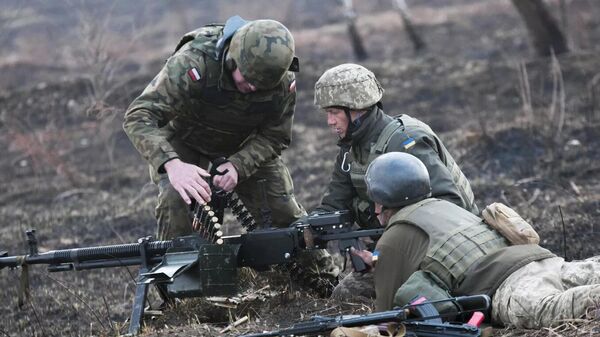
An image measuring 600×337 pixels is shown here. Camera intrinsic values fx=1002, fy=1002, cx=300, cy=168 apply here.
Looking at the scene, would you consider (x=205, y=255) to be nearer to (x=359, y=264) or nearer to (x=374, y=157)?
(x=359, y=264)

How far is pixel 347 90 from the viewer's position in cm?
681

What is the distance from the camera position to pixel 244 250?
6727 millimetres

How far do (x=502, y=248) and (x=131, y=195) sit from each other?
9.26 metres

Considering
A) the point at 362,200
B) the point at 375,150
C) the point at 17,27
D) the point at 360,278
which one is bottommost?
the point at 17,27

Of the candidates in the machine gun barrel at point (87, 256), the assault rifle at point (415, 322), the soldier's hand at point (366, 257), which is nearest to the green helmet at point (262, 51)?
the machine gun barrel at point (87, 256)

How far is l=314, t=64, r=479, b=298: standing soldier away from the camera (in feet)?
21.8

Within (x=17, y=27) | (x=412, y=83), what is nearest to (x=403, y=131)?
(x=412, y=83)

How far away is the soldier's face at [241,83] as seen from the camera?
7090mm

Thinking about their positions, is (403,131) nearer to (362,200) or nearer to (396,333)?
(362,200)

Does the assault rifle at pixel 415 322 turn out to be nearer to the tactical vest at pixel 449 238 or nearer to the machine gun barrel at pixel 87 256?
the tactical vest at pixel 449 238

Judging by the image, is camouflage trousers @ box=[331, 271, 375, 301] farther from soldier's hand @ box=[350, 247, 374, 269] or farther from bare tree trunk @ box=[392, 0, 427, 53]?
bare tree trunk @ box=[392, 0, 427, 53]

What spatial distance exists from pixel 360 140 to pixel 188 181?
124 cm

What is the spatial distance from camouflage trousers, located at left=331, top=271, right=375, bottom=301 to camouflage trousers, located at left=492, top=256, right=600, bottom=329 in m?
1.56

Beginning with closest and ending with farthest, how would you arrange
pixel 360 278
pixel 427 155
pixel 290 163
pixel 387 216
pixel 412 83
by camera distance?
pixel 387 216 → pixel 427 155 → pixel 360 278 → pixel 290 163 → pixel 412 83
